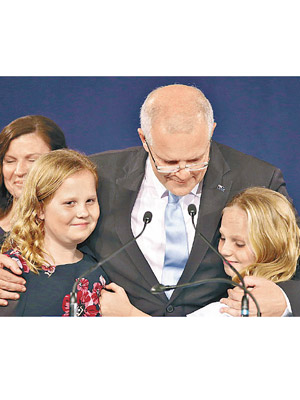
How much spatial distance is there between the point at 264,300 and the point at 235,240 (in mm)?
358

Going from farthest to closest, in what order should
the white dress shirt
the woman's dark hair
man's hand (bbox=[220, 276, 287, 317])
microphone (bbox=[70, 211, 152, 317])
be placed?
the woman's dark hair
the white dress shirt
man's hand (bbox=[220, 276, 287, 317])
microphone (bbox=[70, 211, 152, 317])

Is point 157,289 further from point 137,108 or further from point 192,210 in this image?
point 137,108

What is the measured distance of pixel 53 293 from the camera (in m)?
3.32

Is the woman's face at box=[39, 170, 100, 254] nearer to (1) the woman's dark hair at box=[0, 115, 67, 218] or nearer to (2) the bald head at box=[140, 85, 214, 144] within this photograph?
(1) the woman's dark hair at box=[0, 115, 67, 218]

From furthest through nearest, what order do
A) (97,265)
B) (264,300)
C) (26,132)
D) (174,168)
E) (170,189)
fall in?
(26,132) → (170,189) → (174,168) → (264,300) → (97,265)

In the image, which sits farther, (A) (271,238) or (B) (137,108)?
(B) (137,108)

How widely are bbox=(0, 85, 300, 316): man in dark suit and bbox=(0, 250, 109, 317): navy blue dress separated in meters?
0.08

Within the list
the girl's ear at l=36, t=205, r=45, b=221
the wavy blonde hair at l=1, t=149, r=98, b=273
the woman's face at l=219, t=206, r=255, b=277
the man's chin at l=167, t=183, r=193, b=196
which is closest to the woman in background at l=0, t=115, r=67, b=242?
the wavy blonde hair at l=1, t=149, r=98, b=273

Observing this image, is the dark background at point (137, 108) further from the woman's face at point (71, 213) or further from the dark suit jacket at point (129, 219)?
the woman's face at point (71, 213)

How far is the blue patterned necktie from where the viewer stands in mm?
3381

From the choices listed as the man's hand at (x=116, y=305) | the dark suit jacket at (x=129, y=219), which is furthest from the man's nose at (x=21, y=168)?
the man's hand at (x=116, y=305)

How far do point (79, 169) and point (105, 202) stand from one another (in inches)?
9.7

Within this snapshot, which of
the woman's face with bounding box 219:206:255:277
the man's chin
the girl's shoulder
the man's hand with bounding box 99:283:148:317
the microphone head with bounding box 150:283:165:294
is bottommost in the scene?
the man's hand with bounding box 99:283:148:317

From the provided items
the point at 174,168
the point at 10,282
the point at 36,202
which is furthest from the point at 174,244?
the point at 10,282
